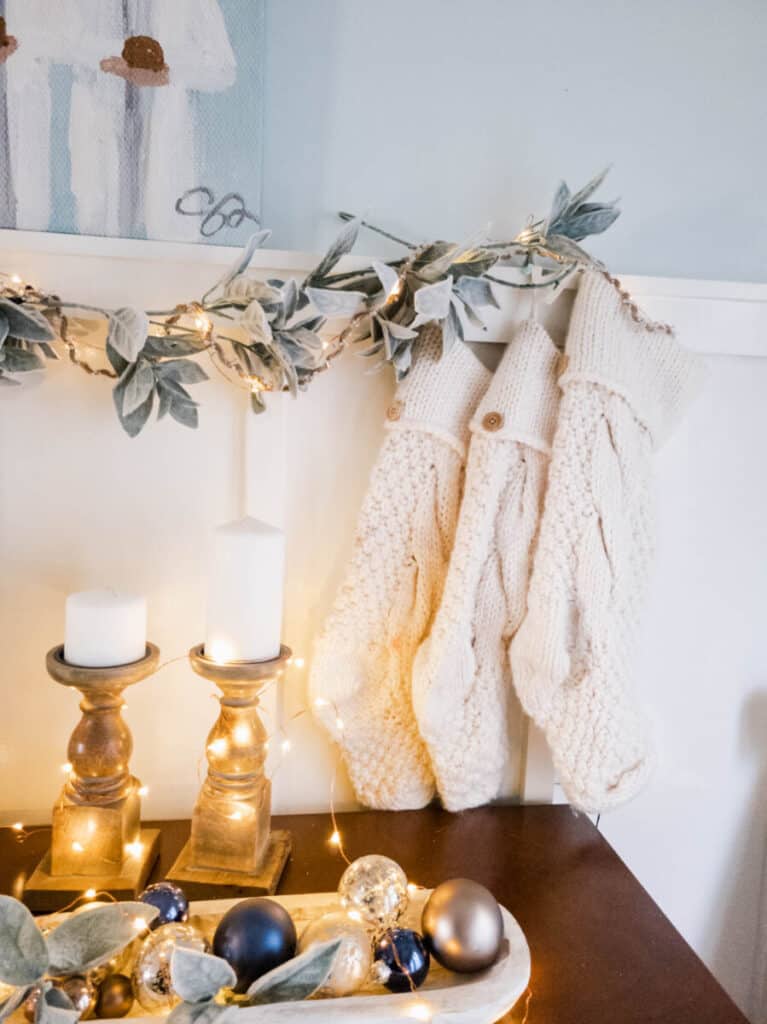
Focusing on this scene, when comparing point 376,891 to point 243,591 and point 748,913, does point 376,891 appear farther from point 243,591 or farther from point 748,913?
point 748,913

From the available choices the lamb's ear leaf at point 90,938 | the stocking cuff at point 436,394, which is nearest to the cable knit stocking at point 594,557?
the stocking cuff at point 436,394

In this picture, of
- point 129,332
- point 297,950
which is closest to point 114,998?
point 297,950

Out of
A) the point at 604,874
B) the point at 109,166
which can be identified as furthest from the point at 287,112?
the point at 604,874

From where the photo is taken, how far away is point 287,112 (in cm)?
82

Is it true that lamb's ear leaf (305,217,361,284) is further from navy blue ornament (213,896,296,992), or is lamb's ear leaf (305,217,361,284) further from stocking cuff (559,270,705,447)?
navy blue ornament (213,896,296,992)

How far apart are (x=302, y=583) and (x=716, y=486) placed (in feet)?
1.82

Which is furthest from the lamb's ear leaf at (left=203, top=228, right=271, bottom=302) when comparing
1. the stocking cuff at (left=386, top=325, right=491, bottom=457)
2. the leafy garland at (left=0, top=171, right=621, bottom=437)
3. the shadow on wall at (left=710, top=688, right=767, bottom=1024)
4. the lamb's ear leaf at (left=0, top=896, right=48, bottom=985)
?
the shadow on wall at (left=710, top=688, right=767, bottom=1024)

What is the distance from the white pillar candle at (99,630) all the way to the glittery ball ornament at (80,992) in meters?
0.25

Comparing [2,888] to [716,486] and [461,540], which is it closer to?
[461,540]

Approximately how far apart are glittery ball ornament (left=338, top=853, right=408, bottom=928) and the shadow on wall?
63 centimetres

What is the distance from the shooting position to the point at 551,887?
0.76 meters

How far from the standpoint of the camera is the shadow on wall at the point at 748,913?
40.9 inches

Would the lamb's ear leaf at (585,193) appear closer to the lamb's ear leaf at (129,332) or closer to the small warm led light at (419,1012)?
the lamb's ear leaf at (129,332)
